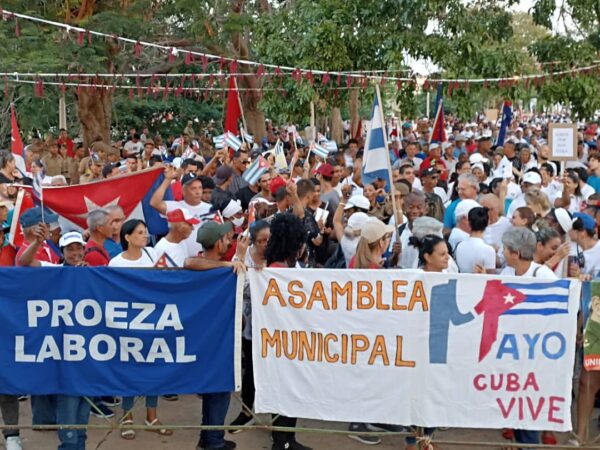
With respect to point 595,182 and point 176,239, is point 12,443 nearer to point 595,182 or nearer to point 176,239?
point 176,239

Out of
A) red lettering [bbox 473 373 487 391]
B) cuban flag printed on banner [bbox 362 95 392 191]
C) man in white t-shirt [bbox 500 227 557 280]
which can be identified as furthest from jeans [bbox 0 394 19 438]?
man in white t-shirt [bbox 500 227 557 280]

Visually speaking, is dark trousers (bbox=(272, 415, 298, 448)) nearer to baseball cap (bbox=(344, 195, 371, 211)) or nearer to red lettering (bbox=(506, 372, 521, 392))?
red lettering (bbox=(506, 372, 521, 392))

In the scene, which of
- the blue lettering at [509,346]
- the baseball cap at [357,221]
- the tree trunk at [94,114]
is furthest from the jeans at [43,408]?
the tree trunk at [94,114]

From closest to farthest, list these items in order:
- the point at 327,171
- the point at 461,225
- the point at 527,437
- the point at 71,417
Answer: the point at 527,437 < the point at 71,417 < the point at 461,225 < the point at 327,171

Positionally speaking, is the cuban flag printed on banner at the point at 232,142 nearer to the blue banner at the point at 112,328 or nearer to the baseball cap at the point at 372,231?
the baseball cap at the point at 372,231

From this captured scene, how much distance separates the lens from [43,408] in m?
6.18

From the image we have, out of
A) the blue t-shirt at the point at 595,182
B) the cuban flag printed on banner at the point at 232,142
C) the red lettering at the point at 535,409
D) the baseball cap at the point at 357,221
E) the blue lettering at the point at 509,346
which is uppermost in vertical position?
the cuban flag printed on banner at the point at 232,142

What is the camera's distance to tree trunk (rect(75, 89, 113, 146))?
24.2 m

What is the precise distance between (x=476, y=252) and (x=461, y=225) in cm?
97

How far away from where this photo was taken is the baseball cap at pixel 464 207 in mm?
7910

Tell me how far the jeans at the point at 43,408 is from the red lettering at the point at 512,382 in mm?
3282

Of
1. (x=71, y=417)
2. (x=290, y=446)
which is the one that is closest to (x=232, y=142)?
(x=290, y=446)

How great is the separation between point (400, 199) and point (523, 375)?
139 inches

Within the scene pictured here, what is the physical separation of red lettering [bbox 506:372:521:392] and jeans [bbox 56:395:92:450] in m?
2.93
